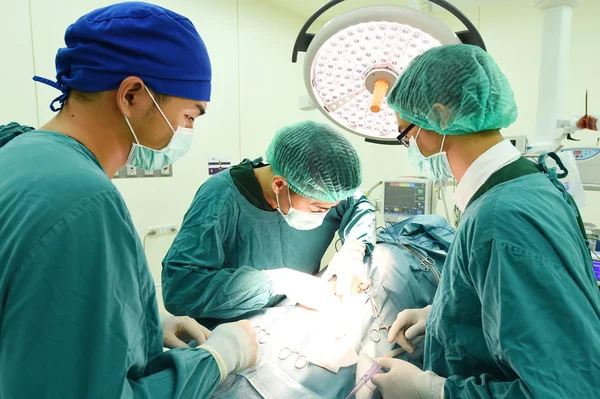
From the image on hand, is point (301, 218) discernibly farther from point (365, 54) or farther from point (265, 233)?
point (365, 54)

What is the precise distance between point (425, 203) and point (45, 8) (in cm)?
242

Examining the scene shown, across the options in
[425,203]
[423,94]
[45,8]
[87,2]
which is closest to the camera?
[423,94]

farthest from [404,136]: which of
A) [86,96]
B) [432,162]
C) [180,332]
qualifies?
[180,332]

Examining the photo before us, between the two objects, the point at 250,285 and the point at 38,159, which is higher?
the point at 38,159

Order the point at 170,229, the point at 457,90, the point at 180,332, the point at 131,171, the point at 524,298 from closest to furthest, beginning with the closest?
1. the point at 524,298
2. the point at 457,90
3. the point at 180,332
4. the point at 131,171
5. the point at 170,229

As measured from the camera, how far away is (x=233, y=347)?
92 centimetres

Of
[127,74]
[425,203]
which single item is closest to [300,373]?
[127,74]

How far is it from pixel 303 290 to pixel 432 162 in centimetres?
65

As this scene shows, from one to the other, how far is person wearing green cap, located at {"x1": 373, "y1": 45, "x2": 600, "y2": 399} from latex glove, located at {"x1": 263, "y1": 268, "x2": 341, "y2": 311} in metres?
0.31

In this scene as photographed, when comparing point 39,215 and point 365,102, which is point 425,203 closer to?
point 365,102

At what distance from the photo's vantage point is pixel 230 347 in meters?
0.91

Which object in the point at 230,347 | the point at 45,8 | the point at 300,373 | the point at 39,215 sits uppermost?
the point at 45,8

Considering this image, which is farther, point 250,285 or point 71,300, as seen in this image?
point 250,285

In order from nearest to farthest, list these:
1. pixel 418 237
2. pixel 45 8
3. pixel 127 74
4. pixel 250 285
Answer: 1. pixel 127 74
2. pixel 250 285
3. pixel 418 237
4. pixel 45 8
